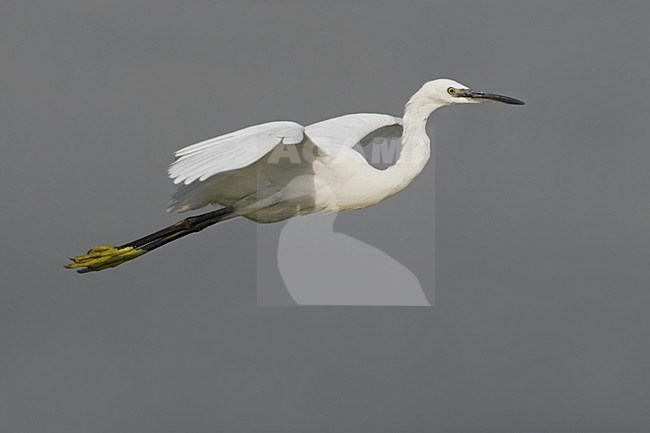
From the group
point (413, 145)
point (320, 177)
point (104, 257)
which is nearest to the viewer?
point (413, 145)

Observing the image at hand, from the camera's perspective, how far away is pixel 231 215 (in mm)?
19422

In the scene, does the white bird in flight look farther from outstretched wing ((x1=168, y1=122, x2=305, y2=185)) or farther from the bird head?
outstretched wing ((x1=168, y1=122, x2=305, y2=185))

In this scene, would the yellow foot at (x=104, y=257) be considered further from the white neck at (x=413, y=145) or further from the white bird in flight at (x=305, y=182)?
the white neck at (x=413, y=145)

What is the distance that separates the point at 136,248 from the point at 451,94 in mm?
4507

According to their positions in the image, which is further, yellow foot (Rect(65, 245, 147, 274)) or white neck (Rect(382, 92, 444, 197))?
yellow foot (Rect(65, 245, 147, 274))

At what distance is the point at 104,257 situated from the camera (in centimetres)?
1947

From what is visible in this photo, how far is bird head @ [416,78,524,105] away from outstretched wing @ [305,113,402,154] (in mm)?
1322

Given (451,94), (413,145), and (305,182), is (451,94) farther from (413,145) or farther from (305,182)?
(305,182)

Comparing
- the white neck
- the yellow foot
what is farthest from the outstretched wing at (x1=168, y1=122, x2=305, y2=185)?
the yellow foot

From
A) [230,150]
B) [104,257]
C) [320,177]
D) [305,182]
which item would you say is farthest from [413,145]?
[104,257]

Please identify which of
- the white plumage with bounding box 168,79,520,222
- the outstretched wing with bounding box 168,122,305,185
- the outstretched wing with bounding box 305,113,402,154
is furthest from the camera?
the outstretched wing with bounding box 305,113,402,154

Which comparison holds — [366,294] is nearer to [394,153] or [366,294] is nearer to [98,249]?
[394,153]

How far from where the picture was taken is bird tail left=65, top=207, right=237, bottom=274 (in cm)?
1947

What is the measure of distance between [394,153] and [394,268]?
376 cm
